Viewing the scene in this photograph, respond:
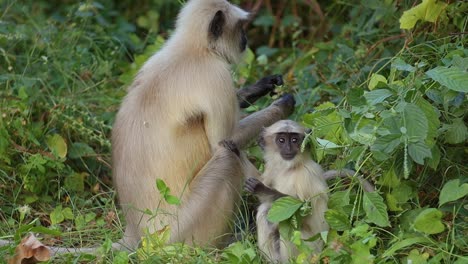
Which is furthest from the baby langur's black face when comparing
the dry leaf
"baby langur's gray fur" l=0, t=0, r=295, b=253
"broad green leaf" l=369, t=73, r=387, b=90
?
the dry leaf

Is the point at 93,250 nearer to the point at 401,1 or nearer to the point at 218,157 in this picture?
the point at 218,157

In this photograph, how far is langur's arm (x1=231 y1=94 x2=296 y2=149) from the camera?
17.4ft

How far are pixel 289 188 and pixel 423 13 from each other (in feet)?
4.39

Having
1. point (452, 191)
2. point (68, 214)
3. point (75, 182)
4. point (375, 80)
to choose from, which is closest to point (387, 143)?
point (452, 191)

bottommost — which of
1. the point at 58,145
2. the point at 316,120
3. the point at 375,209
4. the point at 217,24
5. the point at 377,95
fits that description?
the point at 58,145

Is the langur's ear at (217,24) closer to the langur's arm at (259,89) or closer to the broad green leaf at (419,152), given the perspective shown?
the langur's arm at (259,89)

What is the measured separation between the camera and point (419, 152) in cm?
428

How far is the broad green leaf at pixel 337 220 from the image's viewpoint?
4473 mm

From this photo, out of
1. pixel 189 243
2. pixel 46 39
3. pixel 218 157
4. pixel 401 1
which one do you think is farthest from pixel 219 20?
pixel 46 39

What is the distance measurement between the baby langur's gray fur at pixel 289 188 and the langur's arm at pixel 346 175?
0.06 ft

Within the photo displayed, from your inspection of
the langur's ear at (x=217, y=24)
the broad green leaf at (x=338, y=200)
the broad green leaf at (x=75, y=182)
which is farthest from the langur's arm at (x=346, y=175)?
the broad green leaf at (x=75, y=182)

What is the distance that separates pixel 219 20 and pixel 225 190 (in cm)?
92

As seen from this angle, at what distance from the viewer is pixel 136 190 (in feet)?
16.5

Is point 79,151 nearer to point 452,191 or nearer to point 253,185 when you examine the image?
point 253,185
